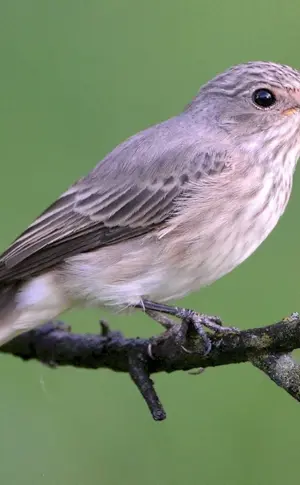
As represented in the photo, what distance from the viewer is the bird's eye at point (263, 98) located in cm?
412

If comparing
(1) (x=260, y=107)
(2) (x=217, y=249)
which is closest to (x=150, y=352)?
(2) (x=217, y=249)

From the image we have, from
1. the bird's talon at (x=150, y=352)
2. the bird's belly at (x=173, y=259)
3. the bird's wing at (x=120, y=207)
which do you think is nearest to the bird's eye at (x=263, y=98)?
the bird's wing at (x=120, y=207)

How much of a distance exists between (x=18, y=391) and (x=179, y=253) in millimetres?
1530

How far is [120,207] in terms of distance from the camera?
410 cm

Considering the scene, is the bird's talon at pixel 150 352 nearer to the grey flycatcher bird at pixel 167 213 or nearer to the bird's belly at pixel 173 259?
the grey flycatcher bird at pixel 167 213

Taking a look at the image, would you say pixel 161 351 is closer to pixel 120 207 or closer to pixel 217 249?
pixel 217 249

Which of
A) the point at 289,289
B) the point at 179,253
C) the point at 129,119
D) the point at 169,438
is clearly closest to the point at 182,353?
the point at 179,253

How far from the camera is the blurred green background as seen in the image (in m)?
4.55

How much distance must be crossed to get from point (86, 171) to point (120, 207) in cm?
106

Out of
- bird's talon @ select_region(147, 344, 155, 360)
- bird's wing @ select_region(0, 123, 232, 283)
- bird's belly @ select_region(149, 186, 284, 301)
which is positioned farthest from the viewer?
bird's wing @ select_region(0, 123, 232, 283)

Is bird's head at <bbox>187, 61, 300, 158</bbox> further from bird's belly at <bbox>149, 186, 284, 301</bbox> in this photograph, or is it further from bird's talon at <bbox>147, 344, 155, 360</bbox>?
bird's talon at <bbox>147, 344, 155, 360</bbox>

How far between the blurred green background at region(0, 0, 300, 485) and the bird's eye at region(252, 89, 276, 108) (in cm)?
90

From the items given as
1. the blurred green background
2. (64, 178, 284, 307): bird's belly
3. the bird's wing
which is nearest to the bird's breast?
(64, 178, 284, 307): bird's belly

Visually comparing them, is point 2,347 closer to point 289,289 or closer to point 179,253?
point 179,253
